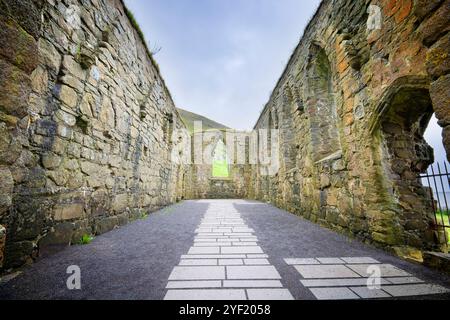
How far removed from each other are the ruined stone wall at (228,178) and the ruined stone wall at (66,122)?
8.16 m

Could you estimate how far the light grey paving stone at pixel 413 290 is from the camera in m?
1.38

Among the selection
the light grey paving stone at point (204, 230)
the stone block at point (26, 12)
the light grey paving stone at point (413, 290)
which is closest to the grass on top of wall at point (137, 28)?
the stone block at point (26, 12)

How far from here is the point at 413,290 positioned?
1423 mm

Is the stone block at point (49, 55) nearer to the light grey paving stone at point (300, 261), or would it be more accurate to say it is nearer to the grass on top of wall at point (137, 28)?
the grass on top of wall at point (137, 28)

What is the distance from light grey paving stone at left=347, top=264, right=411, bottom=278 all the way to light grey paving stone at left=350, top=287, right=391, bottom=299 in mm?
269

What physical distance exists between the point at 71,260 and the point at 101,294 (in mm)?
882

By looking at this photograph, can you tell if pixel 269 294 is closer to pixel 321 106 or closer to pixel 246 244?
pixel 246 244

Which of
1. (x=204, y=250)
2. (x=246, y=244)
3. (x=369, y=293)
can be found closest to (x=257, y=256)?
(x=246, y=244)

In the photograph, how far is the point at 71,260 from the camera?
192 cm

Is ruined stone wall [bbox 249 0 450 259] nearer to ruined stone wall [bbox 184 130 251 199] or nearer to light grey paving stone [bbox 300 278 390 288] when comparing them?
light grey paving stone [bbox 300 278 390 288]

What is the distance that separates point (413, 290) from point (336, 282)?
1.64 feet

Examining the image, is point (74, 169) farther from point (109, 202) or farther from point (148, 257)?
point (148, 257)
